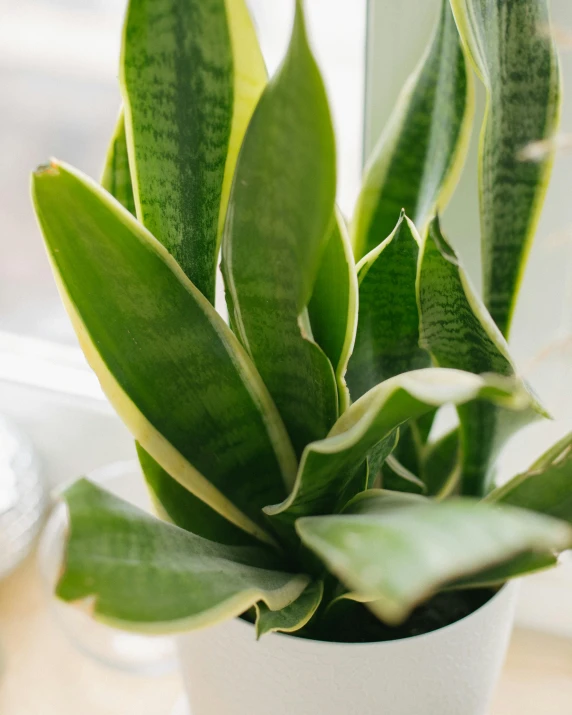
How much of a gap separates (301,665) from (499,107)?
0.84ft

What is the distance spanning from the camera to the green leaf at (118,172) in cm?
34

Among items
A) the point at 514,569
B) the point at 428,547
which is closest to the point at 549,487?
the point at 514,569

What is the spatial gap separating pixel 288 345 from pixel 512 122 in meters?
0.15

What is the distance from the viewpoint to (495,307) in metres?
0.35

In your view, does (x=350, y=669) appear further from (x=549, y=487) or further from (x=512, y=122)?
(x=512, y=122)

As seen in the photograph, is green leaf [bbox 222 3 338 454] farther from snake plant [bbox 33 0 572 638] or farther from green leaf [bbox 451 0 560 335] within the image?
green leaf [bbox 451 0 560 335]

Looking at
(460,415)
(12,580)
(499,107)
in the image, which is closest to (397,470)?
(460,415)

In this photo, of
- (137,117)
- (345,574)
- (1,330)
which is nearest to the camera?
(345,574)

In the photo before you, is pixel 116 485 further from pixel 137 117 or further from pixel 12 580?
pixel 137 117

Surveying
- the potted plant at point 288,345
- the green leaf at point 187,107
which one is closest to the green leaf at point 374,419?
the potted plant at point 288,345

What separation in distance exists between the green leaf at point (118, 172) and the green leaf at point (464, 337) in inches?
6.1

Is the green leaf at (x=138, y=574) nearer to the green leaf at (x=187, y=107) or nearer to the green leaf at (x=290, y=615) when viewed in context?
the green leaf at (x=290, y=615)

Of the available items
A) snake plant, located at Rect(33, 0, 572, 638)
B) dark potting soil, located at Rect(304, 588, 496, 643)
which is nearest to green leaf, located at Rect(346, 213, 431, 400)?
snake plant, located at Rect(33, 0, 572, 638)

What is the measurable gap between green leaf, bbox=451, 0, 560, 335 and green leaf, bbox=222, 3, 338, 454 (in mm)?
110
